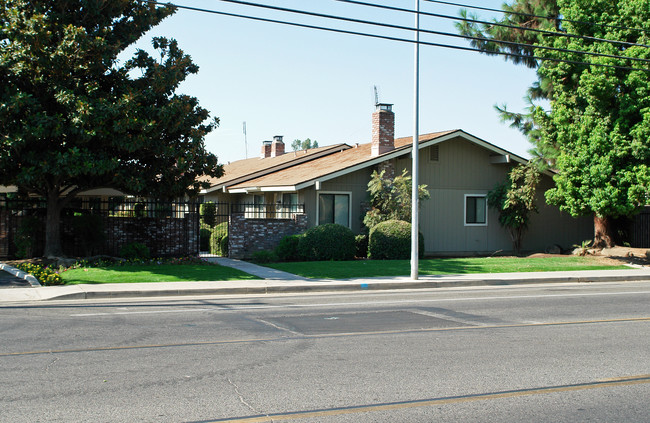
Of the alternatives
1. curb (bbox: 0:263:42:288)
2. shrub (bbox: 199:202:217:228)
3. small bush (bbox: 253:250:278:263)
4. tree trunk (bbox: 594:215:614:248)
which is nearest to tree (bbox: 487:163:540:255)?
tree trunk (bbox: 594:215:614:248)

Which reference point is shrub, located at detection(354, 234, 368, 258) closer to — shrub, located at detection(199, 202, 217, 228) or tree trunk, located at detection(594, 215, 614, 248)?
shrub, located at detection(199, 202, 217, 228)

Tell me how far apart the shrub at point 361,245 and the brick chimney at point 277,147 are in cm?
1938

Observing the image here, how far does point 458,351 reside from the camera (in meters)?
8.37

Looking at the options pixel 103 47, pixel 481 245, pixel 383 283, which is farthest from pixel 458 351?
pixel 481 245

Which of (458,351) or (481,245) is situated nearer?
(458,351)

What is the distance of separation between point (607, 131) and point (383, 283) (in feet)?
38.5

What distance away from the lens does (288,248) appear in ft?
72.4

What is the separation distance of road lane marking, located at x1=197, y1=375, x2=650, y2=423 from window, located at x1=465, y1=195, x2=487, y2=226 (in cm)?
2014

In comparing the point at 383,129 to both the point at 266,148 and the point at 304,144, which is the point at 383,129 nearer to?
the point at 266,148

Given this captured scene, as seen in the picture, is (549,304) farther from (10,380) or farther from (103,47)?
(103,47)

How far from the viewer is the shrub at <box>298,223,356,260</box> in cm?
2183

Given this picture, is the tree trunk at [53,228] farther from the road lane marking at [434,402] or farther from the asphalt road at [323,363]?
the road lane marking at [434,402]

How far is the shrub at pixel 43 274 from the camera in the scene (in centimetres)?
1530

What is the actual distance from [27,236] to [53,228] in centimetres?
128
